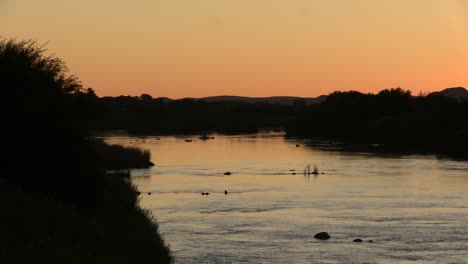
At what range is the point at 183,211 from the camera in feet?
156

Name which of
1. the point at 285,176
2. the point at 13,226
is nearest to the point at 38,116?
the point at 13,226

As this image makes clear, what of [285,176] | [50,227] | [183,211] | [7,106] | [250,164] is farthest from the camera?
[250,164]

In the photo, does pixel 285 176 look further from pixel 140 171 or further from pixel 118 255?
pixel 118 255

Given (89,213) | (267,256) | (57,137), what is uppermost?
(57,137)

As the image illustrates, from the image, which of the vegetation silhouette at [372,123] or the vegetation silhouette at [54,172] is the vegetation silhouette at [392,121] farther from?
the vegetation silhouette at [54,172]

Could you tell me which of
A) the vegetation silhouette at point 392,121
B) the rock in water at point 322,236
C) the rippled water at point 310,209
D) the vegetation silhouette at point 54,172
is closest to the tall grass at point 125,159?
the rippled water at point 310,209

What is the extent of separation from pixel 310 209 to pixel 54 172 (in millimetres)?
22654

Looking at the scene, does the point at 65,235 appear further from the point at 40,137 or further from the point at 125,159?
the point at 125,159

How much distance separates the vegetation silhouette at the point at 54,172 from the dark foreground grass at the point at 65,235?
4cm

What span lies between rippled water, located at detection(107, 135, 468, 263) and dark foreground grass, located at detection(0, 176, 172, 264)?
4127 millimetres

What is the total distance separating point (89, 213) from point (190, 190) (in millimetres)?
29794

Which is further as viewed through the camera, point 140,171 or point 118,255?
point 140,171

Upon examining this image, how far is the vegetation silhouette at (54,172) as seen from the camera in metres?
22.3

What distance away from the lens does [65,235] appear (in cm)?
2155
